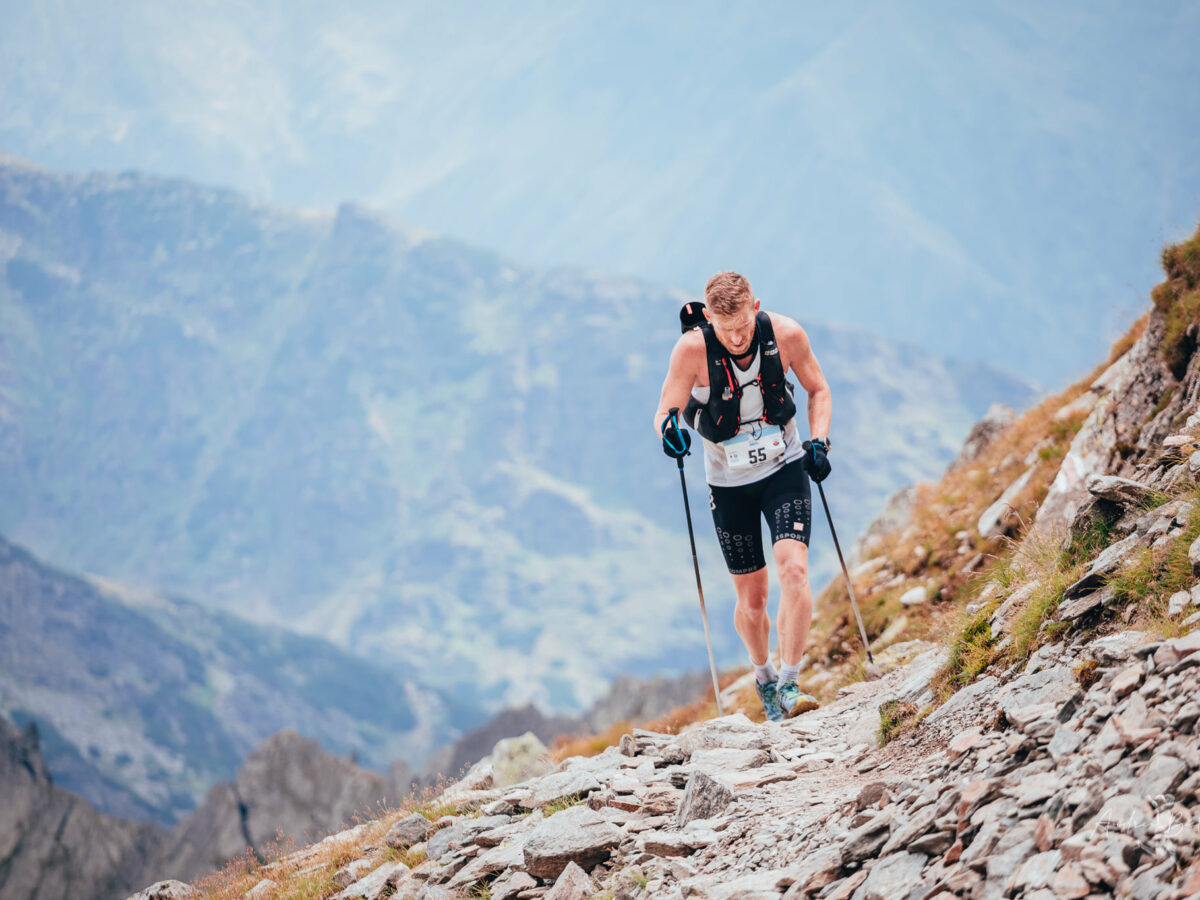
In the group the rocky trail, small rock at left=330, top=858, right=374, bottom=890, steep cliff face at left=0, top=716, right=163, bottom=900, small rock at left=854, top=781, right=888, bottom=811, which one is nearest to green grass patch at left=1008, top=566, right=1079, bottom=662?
the rocky trail

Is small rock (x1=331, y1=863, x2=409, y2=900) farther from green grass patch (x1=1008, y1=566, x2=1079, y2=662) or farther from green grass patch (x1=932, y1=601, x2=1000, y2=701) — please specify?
green grass patch (x1=1008, y1=566, x2=1079, y2=662)

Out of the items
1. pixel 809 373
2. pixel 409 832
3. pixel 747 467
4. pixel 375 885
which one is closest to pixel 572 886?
pixel 375 885

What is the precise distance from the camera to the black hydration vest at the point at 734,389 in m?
8.20

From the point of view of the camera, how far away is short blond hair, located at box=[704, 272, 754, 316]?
794cm

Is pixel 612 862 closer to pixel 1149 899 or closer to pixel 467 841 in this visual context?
pixel 467 841

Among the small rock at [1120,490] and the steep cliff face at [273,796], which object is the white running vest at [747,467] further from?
the steep cliff face at [273,796]

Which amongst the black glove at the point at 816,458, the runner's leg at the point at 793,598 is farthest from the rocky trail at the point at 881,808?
the black glove at the point at 816,458

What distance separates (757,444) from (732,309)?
125 cm

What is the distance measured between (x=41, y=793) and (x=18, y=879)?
1157 centimetres

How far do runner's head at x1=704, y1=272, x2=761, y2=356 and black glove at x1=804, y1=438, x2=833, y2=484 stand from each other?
1.18m

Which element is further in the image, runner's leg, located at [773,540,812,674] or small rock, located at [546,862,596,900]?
runner's leg, located at [773,540,812,674]

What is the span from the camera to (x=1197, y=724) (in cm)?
414

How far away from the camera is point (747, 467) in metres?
8.55

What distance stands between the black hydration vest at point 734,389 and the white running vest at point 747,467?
0.13ft
